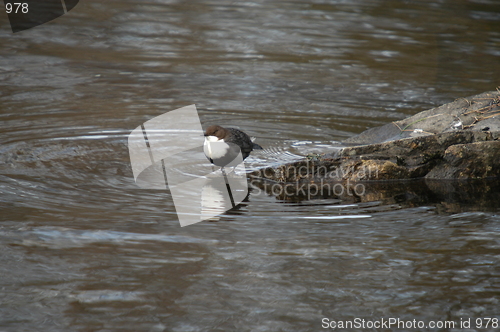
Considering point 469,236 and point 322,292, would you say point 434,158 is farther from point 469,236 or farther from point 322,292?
point 322,292

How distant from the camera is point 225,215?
3785mm

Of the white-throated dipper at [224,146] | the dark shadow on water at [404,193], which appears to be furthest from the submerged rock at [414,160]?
the white-throated dipper at [224,146]

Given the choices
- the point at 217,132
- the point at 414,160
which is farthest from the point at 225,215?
the point at 414,160

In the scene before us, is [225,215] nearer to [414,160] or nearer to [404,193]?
[404,193]

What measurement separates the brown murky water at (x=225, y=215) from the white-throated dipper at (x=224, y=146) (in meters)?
0.49

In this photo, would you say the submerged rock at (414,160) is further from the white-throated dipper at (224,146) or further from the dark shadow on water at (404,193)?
the white-throated dipper at (224,146)

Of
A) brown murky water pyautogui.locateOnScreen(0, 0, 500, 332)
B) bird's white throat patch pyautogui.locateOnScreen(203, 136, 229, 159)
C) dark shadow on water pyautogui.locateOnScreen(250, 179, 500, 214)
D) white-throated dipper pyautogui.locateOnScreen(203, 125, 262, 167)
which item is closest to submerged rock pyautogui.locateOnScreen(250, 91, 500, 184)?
dark shadow on water pyautogui.locateOnScreen(250, 179, 500, 214)

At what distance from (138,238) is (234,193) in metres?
1.11

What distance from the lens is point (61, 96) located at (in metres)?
6.73

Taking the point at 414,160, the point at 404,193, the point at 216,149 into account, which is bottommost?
the point at 404,193

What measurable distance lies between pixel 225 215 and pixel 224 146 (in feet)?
3.06

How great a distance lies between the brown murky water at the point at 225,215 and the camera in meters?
2.69

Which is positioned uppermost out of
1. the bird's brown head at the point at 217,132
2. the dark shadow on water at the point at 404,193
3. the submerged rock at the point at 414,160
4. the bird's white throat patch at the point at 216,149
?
the bird's brown head at the point at 217,132

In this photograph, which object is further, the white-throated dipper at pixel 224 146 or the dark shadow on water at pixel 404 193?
the white-throated dipper at pixel 224 146
